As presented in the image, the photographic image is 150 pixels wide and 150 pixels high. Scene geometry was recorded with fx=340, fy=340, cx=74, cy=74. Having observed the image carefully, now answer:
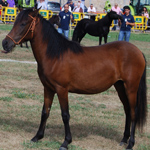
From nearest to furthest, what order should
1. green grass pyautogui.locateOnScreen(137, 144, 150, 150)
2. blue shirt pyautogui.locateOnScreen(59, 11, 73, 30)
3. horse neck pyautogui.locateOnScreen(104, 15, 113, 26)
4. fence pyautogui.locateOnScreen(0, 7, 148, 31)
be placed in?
green grass pyautogui.locateOnScreen(137, 144, 150, 150), blue shirt pyautogui.locateOnScreen(59, 11, 73, 30), horse neck pyautogui.locateOnScreen(104, 15, 113, 26), fence pyautogui.locateOnScreen(0, 7, 148, 31)

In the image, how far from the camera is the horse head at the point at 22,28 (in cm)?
487

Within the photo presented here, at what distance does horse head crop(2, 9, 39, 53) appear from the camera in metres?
4.87

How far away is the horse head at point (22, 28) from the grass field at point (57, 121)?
1.56 m

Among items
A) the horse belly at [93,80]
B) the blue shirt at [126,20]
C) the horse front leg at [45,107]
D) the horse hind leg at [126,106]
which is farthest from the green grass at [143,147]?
the blue shirt at [126,20]

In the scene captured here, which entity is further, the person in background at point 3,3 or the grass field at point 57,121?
the person in background at point 3,3

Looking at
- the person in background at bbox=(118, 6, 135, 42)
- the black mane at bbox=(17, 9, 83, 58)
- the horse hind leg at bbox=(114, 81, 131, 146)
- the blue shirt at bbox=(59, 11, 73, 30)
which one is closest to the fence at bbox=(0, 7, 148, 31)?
the blue shirt at bbox=(59, 11, 73, 30)

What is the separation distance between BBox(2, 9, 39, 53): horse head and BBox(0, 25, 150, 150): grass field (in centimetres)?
156

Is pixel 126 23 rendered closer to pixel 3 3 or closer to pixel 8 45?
pixel 8 45

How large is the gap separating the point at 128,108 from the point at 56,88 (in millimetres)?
1362

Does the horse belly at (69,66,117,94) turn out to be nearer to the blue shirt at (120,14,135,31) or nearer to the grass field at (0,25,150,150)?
the grass field at (0,25,150,150)

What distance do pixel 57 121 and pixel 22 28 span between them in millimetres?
2207

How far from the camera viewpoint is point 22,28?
16.0 ft

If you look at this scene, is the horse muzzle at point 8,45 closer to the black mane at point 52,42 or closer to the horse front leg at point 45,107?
the black mane at point 52,42

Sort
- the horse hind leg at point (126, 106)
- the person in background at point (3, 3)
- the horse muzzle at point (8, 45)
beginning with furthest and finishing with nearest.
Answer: the person in background at point (3, 3)
the horse hind leg at point (126, 106)
the horse muzzle at point (8, 45)
